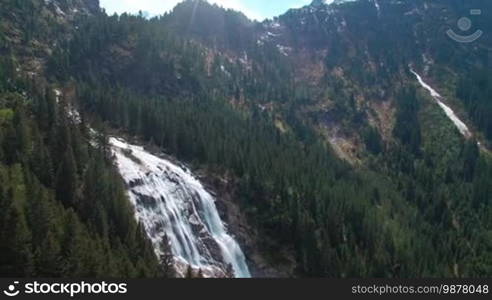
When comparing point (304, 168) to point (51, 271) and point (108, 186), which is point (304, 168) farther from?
point (51, 271)

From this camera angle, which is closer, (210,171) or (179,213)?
(179,213)

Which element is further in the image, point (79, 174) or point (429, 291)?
point (79, 174)

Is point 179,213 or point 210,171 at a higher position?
point 210,171

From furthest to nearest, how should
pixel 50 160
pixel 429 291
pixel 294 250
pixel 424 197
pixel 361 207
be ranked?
pixel 424 197 < pixel 361 207 < pixel 294 250 < pixel 50 160 < pixel 429 291

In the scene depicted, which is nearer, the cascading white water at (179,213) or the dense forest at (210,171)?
the dense forest at (210,171)

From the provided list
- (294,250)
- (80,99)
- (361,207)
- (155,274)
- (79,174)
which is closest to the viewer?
(155,274)

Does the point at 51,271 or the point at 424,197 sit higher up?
the point at 51,271

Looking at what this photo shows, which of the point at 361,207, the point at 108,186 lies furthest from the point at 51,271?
the point at 361,207

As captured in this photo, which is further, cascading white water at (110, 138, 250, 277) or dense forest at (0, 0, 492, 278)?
cascading white water at (110, 138, 250, 277)
